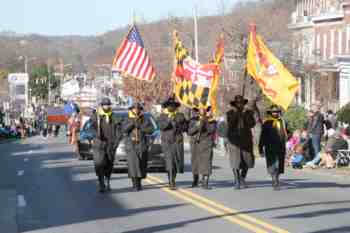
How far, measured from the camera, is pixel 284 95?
856 inches

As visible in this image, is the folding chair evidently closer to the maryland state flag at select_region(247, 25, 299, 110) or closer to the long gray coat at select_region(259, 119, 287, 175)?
the maryland state flag at select_region(247, 25, 299, 110)

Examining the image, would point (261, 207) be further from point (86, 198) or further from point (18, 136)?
point (18, 136)

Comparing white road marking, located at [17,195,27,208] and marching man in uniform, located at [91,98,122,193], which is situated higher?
marching man in uniform, located at [91,98,122,193]

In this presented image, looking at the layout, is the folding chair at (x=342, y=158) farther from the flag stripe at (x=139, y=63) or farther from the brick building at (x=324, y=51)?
the brick building at (x=324, y=51)

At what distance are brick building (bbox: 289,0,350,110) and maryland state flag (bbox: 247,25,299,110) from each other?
31.8m

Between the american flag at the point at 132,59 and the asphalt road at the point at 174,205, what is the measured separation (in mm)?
4673

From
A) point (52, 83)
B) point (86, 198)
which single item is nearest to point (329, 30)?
point (86, 198)

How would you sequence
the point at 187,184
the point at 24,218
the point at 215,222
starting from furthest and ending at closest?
the point at 187,184, the point at 24,218, the point at 215,222

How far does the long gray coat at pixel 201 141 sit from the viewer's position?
1980 centimetres

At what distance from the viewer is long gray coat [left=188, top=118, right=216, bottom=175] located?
19797 mm

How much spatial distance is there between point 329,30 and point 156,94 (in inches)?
484

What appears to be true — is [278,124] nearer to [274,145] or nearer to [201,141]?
[274,145]

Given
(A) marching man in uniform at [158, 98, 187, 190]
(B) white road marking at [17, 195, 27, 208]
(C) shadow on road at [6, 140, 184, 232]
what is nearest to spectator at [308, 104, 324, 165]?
(C) shadow on road at [6, 140, 184, 232]

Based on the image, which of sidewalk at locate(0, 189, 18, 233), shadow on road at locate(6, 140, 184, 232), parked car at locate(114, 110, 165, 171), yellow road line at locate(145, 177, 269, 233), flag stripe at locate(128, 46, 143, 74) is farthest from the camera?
flag stripe at locate(128, 46, 143, 74)
